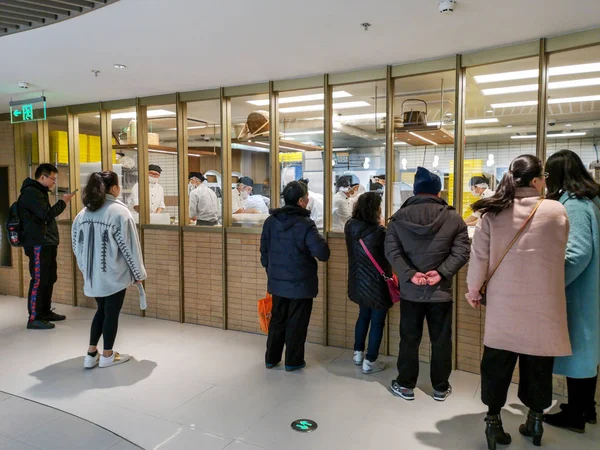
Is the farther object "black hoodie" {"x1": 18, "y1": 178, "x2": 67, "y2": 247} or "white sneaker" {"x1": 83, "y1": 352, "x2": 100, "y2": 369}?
"black hoodie" {"x1": 18, "y1": 178, "x2": 67, "y2": 247}

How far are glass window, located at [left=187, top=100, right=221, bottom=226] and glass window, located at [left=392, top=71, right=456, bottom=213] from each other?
6.42 feet

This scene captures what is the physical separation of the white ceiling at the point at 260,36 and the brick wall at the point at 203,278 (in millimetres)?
1713

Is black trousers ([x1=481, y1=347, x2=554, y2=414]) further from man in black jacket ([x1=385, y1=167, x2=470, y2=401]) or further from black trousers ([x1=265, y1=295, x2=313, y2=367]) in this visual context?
black trousers ([x1=265, y1=295, x2=313, y2=367])

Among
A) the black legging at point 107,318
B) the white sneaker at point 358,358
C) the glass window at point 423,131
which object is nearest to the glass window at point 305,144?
the glass window at point 423,131

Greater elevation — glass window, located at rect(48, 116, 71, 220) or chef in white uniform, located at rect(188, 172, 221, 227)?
glass window, located at rect(48, 116, 71, 220)

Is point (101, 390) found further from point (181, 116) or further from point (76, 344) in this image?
point (181, 116)

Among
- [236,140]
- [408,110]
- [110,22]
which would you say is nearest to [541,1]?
[408,110]

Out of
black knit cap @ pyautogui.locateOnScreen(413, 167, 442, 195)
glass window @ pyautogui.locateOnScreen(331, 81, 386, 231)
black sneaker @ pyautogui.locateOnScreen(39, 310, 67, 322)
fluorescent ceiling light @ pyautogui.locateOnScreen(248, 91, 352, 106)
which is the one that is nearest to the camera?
black knit cap @ pyautogui.locateOnScreen(413, 167, 442, 195)

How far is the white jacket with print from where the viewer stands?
3770 millimetres

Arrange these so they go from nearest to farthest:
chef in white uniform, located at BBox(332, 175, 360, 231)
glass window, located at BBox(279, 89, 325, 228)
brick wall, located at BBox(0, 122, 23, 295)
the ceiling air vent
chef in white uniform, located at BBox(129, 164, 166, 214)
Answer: the ceiling air vent → chef in white uniform, located at BBox(332, 175, 360, 231) → glass window, located at BBox(279, 89, 325, 228) → chef in white uniform, located at BBox(129, 164, 166, 214) → brick wall, located at BBox(0, 122, 23, 295)

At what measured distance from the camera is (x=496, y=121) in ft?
18.3

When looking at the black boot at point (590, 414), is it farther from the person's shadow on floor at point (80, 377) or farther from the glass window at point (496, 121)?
the person's shadow on floor at point (80, 377)

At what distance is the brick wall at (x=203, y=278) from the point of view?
5.20 meters

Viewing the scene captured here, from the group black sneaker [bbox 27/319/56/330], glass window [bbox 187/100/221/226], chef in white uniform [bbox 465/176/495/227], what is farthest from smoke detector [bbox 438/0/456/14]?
black sneaker [bbox 27/319/56/330]
